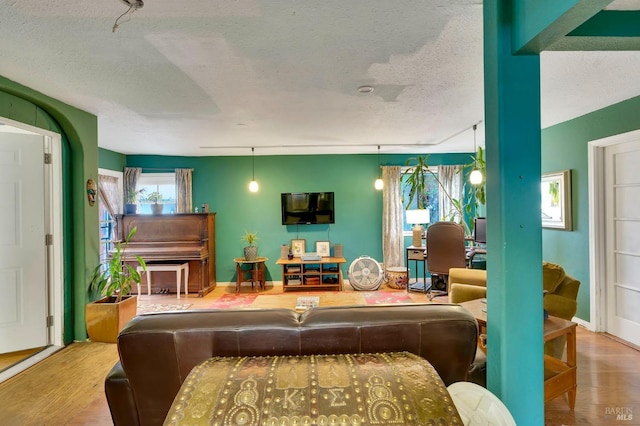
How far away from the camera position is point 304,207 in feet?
18.9

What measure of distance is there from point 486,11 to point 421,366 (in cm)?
155

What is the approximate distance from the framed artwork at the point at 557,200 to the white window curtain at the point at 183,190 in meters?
5.40

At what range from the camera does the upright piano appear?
502 cm

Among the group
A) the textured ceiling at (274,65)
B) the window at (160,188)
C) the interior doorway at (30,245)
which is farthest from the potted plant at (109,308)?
the window at (160,188)

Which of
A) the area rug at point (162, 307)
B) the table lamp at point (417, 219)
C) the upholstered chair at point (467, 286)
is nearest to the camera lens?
the upholstered chair at point (467, 286)

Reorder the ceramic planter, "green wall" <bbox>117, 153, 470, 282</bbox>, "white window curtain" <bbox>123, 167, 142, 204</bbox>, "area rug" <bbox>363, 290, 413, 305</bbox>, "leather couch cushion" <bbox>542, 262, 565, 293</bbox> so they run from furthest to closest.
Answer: "green wall" <bbox>117, 153, 470, 282</bbox>
"white window curtain" <bbox>123, 167, 142, 204</bbox>
"area rug" <bbox>363, 290, 413, 305</bbox>
the ceramic planter
"leather couch cushion" <bbox>542, 262, 565, 293</bbox>

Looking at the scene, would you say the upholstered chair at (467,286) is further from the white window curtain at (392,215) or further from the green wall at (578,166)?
the white window curtain at (392,215)

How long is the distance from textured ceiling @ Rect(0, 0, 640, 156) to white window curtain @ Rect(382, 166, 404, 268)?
1857 millimetres

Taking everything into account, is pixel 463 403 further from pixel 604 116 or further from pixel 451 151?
pixel 451 151

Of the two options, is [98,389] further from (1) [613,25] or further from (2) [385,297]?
(1) [613,25]

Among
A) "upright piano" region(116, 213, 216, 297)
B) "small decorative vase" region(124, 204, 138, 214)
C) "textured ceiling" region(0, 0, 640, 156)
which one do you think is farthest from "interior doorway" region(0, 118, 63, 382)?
"small decorative vase" region(124, 204, 138, 214)

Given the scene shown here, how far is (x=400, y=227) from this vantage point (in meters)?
5.79

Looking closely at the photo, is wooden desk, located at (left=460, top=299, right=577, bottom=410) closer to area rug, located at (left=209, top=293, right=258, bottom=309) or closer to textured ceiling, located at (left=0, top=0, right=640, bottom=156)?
textured ceiling, located at (left=0, top=0, right=640, bottom=156)

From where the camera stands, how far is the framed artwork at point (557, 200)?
→ 3.78m
